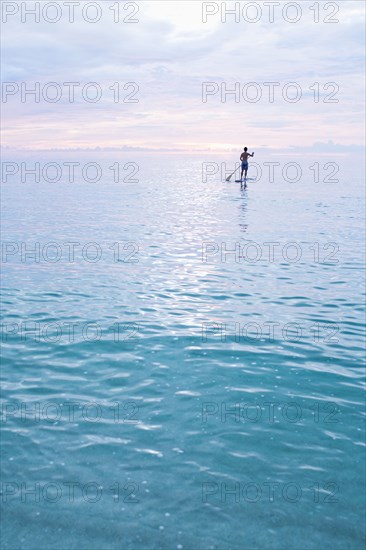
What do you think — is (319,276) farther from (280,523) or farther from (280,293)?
(280,523)

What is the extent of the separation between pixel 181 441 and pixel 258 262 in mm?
17145

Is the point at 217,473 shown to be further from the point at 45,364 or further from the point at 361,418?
the point at 45,364

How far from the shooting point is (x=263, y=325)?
16891mm

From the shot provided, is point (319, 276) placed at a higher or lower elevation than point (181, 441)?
higher

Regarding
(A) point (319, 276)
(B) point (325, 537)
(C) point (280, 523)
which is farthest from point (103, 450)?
(A) point (319, 276)

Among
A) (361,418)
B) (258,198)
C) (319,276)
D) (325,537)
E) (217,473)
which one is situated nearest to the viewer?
(325,537)

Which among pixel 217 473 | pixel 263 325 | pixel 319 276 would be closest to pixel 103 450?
pixel 217 473

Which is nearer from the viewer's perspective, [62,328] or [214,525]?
[214,525]

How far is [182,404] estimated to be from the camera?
1166 centimetres

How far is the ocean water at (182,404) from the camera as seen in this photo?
26.4 ft

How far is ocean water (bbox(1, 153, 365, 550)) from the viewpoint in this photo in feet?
26.4

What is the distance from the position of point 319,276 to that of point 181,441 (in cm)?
1513

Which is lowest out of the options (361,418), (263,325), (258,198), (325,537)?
(325,537)

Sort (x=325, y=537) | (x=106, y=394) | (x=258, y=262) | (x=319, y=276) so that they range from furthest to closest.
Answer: (x=258, y=262)
(x=319, y=276)
(x=106, y=394)
(x=325, y=537)
